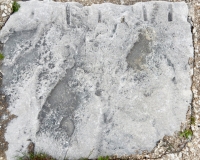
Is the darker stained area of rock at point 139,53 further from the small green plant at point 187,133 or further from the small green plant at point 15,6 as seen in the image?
the small green plant at point 15,6

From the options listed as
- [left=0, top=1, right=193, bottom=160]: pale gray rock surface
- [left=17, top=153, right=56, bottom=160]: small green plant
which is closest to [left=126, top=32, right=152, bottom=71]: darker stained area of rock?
[left=0, top=1, right=193, bottom=160]: pale gray rock surface

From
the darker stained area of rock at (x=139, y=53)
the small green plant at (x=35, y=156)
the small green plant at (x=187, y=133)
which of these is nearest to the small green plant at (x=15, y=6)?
the darker stained area of rock at (x=139, y=53)

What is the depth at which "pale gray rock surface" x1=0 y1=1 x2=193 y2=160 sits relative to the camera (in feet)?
10.3

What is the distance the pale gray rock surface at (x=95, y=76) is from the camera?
3.13m

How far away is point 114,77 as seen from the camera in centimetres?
322

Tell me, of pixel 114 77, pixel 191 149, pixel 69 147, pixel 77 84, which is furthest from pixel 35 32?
pixel 191 149

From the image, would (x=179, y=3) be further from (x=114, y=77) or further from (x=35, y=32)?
(x=35, y=32)

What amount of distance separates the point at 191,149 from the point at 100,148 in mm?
983

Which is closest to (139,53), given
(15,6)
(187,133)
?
(187,133)

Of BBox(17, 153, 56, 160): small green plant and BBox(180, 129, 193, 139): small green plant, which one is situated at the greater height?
BBox(180, 129, 193, 139): small green plant

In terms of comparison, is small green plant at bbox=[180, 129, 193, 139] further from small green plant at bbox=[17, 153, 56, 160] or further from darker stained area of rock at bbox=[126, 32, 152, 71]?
small green plant at bbox=[17, 153, 56, 160]

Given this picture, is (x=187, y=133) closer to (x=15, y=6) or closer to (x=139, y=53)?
(x=139, y=53)

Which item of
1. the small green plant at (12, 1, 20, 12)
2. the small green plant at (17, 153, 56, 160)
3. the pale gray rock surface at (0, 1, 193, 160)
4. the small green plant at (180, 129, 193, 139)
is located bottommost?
the small green plant at (17, 153, 56, 160)

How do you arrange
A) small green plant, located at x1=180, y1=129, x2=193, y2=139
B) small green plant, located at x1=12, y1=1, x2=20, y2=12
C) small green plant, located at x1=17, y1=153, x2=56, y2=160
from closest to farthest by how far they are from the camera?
small green plant, located at x1=17, y1=153, x2=56, y2=160 < small green plant, located at x1=180, y1=129, x2=193, y2=139 < small green plant, located at x1=12, y1=1, x2=20, y2=12
